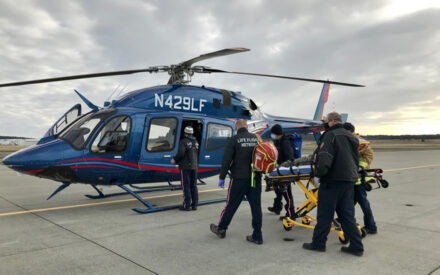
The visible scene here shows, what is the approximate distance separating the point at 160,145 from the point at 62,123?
2.18 meters

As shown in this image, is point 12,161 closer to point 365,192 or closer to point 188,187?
point 188,187

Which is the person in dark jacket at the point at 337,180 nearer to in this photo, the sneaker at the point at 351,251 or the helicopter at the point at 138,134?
the sneaker at the point at 351,251

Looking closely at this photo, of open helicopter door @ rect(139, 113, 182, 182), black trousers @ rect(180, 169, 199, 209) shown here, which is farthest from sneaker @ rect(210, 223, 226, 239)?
open helicopter door @ rect(139, 113, 182, 182)

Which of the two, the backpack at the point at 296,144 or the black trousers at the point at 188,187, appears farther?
the black trousers at the point at 188,187

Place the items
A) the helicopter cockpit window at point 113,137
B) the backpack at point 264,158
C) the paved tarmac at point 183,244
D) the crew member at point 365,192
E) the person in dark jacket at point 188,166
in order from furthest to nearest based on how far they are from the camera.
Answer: the person in dark jacket at point 188,166 < the helicopter cockpit window at point 113,137 < the crew member at point 365,192 < the backpack at point 264,158 < the paved tarmac at point 183,244

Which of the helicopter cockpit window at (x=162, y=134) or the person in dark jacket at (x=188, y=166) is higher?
the helicopter cockpit window at (x=162, y=134)

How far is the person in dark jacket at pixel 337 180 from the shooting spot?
3.86 metres

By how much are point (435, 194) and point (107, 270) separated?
888 centimetres

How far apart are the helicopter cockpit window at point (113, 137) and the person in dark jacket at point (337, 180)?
4.16 m

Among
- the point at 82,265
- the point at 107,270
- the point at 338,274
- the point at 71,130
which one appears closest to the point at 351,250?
the point at 338,274

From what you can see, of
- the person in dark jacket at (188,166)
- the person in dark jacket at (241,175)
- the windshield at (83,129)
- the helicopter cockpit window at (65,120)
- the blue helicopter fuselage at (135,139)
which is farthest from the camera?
the helicopter cockpit window at (65,120)

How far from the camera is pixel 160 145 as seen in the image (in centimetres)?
689

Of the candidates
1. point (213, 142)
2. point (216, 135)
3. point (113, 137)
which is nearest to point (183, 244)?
point (113, 137)

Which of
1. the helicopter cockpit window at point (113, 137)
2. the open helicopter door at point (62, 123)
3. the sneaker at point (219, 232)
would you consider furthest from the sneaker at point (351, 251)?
the open helicopter door at point (62, 123)
